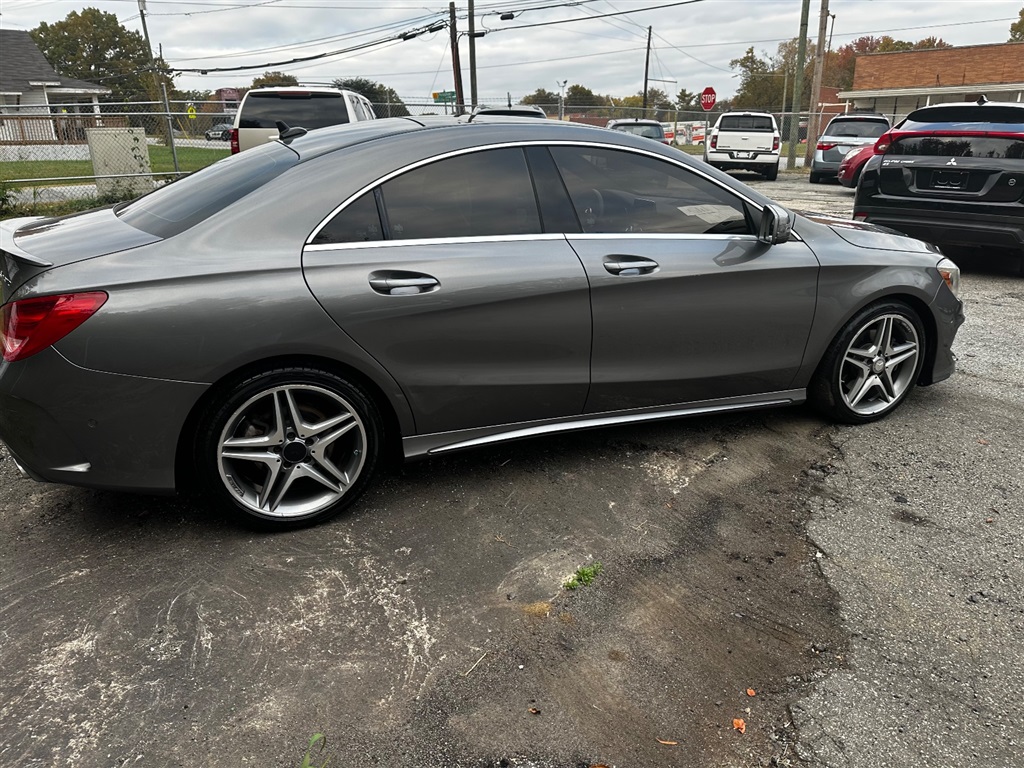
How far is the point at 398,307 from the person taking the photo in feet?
10.0

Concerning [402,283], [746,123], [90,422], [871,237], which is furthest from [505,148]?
[746,123]

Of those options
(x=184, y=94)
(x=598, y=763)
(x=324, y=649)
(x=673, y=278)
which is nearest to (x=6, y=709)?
(x=324, y=649)

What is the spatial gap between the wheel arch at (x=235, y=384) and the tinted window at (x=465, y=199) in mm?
594

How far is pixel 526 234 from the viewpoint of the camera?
3.36 meters

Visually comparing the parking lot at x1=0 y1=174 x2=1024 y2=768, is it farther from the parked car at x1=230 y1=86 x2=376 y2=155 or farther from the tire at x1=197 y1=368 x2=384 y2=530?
the parked car at x1=230 y1=86 x2=376 y2=155

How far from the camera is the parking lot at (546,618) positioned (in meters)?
2.15

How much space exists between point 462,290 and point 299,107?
8.19 metres

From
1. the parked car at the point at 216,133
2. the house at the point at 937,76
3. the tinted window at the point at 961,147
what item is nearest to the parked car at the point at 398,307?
the tinted window at the point at 961,147

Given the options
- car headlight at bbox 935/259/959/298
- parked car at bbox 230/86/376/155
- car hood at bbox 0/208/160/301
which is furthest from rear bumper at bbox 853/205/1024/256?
parked car at bbox 230/86/376/155

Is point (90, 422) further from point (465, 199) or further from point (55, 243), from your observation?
point (465, 199)

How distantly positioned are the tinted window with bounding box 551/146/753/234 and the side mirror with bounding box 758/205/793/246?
3.9 inches

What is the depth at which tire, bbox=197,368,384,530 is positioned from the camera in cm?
293

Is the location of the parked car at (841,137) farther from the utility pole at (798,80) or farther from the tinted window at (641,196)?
the tinted window at (641,196)

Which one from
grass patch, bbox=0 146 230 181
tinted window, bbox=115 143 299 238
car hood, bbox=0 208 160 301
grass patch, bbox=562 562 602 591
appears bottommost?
grass patch, bbox=562 562 602 591
